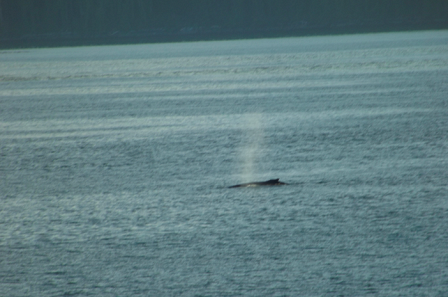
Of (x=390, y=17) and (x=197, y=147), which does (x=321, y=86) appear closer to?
(x=197, y=147)

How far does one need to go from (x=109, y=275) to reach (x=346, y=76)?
3709 centimetres

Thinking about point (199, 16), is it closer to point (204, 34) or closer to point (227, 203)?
point (204, 34)

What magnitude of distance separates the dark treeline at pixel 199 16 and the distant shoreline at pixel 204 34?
34 centimetres

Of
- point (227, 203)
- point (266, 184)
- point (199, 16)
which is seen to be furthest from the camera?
point (199, 16)

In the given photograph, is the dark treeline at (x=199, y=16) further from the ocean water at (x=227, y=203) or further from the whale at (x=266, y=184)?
the whale at (x=266, y=184)

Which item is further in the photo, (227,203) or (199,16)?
(199,16)

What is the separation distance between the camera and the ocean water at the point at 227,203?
27.4ft

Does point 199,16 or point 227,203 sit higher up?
point 227,203

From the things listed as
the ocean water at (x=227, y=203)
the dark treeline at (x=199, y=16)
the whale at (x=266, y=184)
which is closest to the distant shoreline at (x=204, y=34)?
the dark treeline at (x=199, y=16)

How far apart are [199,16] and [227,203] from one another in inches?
7073

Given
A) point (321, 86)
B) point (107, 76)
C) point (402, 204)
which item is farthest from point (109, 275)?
point (107, 76)

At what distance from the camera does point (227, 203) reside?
468 inches

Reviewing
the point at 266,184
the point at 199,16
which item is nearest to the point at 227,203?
the point at 266,184

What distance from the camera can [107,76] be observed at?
2128 inches
